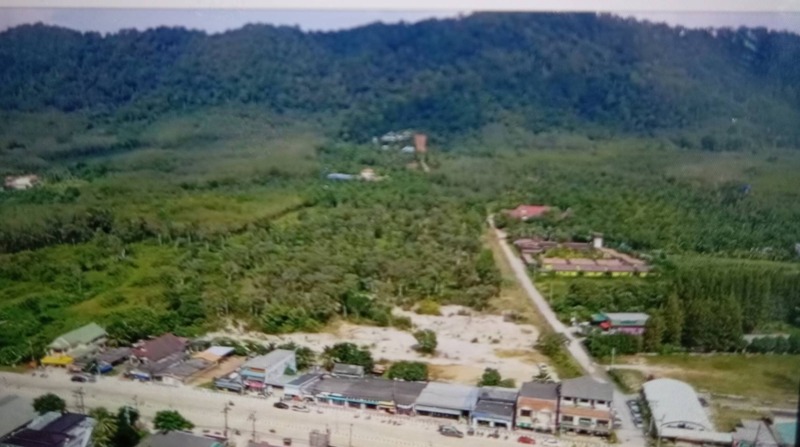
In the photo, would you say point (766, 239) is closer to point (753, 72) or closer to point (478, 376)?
point (753, 72)

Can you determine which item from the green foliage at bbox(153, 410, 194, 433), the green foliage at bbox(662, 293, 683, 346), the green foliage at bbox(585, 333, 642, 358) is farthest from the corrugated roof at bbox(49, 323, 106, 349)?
the green foliage at bbox(662, 293, 683, 346)

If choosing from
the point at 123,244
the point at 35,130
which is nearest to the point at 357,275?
the point at 123,244

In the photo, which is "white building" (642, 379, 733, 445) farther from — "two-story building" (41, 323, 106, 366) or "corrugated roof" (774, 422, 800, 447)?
"two-story building" (41, 323, 106, 366)

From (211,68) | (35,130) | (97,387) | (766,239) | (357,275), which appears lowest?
(97,387)

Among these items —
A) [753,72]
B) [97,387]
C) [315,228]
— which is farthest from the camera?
[315,228]

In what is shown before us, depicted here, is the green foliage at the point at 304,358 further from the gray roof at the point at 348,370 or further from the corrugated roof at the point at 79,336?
the corrugated roof at the point at 79,336

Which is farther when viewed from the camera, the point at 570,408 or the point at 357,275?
the point at 357,275

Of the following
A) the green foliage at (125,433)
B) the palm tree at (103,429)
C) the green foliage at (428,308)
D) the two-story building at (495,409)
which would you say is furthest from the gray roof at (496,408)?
the palm tree at (103,429)
